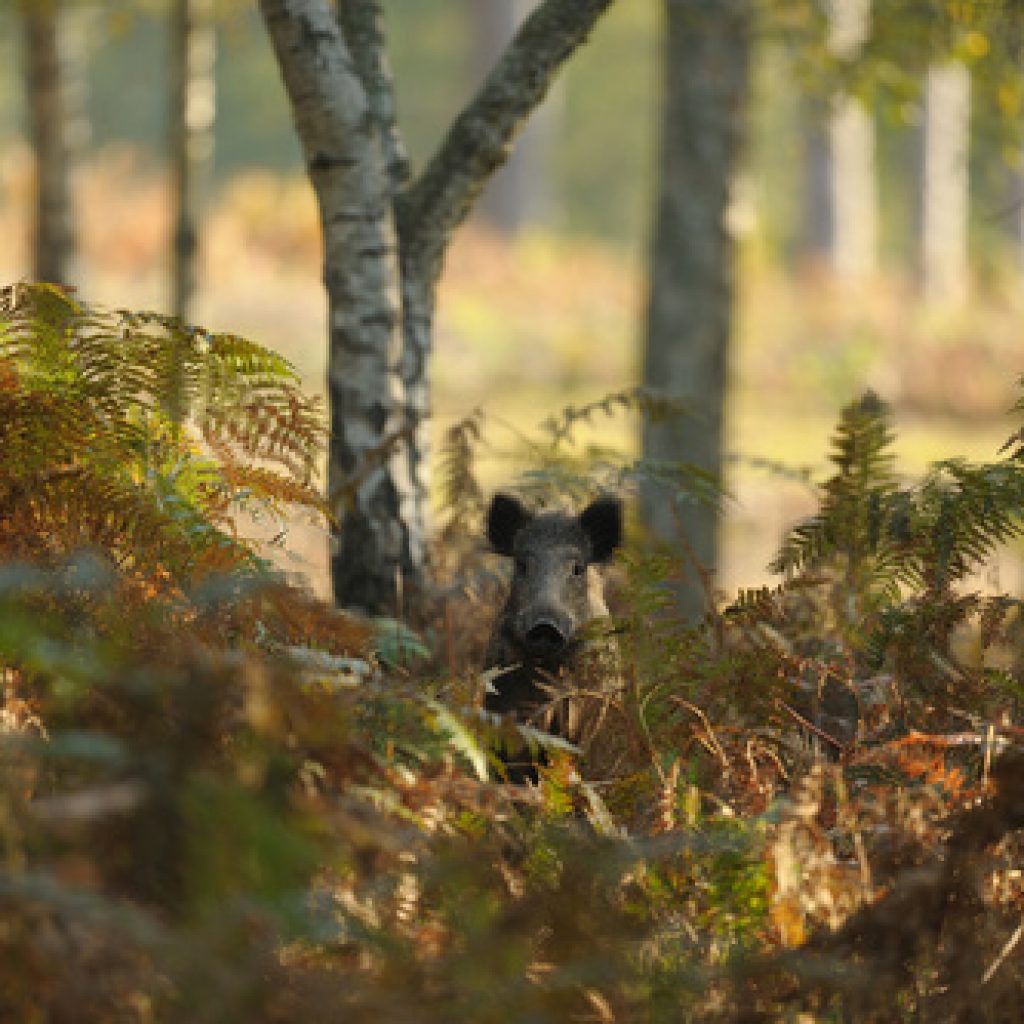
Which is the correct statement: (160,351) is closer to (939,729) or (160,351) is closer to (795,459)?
(939,729)

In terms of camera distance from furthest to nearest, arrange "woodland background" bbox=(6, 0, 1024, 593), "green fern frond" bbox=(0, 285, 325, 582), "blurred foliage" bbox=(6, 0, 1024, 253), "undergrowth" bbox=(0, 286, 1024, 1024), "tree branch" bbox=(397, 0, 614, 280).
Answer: "blurred foliage" bbox=(6, 0, 1024, 253), "woodland background" bbox=(6, 0, 1024, 593), "tree branch" bbox=(397, 0, 614, 280), "green fern frond" bbox=(0, 285, 325, 582), "undergrowth" bbox=(0, 286, 1024, 1024)

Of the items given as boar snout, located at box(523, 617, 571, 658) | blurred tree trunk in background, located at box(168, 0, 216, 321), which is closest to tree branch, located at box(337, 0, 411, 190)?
boar snout, located at box(523, 617, 571, 658)

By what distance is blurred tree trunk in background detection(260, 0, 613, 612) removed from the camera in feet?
20.0

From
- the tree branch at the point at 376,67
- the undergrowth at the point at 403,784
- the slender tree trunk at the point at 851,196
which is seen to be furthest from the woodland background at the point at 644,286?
the undergrowth at the point at 403,784

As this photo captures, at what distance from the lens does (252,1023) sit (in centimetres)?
279

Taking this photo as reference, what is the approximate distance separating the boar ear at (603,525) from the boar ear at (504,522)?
24 cm

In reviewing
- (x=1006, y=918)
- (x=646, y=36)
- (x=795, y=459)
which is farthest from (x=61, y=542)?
(x=646, y=36)

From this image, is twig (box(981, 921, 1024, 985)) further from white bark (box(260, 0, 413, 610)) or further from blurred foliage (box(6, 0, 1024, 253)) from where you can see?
blurred foliage (box(6, 0, 1024, 253))

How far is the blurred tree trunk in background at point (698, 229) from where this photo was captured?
10.2 meters

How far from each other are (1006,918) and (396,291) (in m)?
3.52

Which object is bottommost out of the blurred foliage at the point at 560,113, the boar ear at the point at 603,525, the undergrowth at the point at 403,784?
the undergrowth at the point at 403,784

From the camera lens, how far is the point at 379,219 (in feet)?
20.4

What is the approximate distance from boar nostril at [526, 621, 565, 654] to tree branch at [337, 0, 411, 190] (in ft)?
6.48

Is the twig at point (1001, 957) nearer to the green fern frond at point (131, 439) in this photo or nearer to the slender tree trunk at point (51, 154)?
the green fern frond at point (131, 439)
